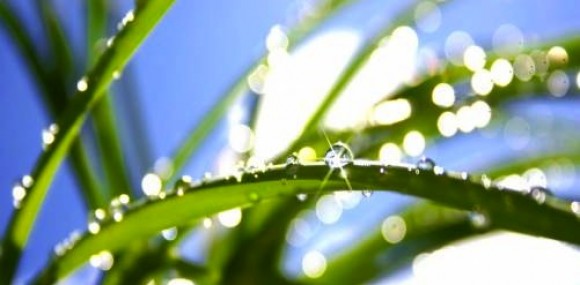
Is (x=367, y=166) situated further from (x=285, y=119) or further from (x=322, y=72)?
(x=322, y=72)

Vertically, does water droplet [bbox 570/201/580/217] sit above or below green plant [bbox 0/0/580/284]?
below

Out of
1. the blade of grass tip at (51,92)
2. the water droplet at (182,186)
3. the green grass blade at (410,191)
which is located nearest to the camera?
the green grass blade at (410,191)

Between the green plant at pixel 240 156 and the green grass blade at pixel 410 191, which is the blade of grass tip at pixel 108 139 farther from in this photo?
the green grass blade at pixel 410 191

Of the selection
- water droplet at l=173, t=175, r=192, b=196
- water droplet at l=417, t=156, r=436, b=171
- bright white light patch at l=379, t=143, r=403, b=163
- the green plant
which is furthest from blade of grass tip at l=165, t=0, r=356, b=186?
water droplet at l=417, t=156, r=436, b=171

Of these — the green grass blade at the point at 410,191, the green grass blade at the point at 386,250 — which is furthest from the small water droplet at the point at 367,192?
the green grass blade at the point at 386,250

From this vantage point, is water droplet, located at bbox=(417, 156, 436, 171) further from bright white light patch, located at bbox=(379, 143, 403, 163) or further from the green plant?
bright white light patch, located at bbox=(379, 143, 403, 163)

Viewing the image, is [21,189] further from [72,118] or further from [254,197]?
[254,197]

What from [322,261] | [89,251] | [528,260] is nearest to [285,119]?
[322,261]
